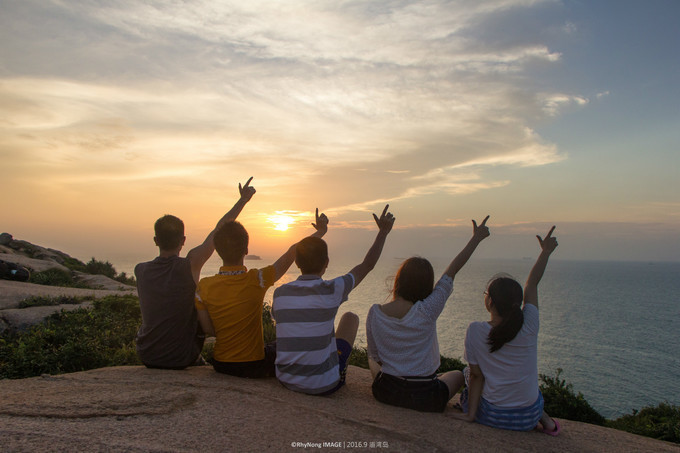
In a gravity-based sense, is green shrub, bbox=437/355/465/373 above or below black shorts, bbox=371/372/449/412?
below

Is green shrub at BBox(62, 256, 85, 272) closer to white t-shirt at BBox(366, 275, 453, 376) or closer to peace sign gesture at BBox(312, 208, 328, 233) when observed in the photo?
peace sign gesture at BBox(312, 208, 328, 233)

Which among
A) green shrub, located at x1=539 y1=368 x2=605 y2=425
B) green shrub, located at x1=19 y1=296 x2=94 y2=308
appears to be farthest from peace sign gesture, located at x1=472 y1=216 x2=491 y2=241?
green shrub, located at x1=19 y1=296 x2=94 y2=308

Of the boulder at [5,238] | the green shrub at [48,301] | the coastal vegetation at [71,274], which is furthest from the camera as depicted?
the boulder at [5,238]

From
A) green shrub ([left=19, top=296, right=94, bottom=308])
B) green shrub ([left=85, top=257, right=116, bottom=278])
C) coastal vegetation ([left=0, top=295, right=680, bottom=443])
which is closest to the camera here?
coastal vegetation ([left=0, top=295, right=680, bottom=443])

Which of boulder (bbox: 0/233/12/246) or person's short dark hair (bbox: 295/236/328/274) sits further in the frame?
boulder (bbox: 0/233/12/246)

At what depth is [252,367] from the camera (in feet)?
18.5

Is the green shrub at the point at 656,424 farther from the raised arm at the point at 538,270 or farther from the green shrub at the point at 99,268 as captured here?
→ the green shrub at the point at 99,268

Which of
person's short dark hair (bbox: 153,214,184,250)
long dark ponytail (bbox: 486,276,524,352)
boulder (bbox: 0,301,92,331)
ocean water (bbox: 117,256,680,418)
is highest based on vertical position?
person's short dark hair (bbox: 153,214,184,250)

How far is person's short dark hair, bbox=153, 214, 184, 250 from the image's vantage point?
5348 mm

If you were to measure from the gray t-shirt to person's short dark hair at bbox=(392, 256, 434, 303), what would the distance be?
2.63 meters

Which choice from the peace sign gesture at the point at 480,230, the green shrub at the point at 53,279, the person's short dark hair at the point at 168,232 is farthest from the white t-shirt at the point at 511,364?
the green shrub at the point at 53,279

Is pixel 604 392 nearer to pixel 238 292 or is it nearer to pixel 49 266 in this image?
pixel 238 292

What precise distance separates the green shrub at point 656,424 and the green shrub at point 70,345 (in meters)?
8.75

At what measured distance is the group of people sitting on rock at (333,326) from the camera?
190 inches
